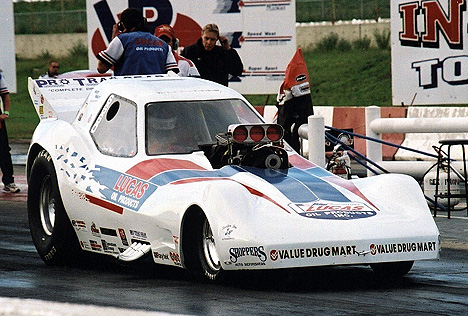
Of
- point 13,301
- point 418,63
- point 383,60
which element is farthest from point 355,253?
point 383,60

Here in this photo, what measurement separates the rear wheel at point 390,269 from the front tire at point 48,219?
247cm

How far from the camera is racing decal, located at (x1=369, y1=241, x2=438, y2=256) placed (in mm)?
7969

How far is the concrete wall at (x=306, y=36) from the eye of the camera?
4366 cm

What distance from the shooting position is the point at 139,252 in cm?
864

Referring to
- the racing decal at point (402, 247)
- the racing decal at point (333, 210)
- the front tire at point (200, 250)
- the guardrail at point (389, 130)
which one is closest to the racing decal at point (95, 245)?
the front tire at point (200, 250)

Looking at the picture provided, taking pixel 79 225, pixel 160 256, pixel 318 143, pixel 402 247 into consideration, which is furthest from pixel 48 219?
pixel 318 143

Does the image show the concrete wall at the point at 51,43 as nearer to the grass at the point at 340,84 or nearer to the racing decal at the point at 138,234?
the grass at the point at 340,84

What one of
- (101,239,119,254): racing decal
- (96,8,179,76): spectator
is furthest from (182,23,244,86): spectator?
(101,239,119,254): racing decal

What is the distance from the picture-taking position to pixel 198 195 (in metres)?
8.12

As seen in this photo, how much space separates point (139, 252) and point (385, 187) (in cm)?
181

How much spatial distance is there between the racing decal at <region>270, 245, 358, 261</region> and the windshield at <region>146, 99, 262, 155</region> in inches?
64.4

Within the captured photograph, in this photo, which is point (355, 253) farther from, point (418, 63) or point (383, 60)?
point (383, 60)

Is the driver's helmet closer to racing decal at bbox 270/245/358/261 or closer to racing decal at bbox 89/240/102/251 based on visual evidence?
racing decal at bbox 89/240/102/251

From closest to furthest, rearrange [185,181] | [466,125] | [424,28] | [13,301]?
[13,301] < [185,181] < [466,125] < [424,28]
